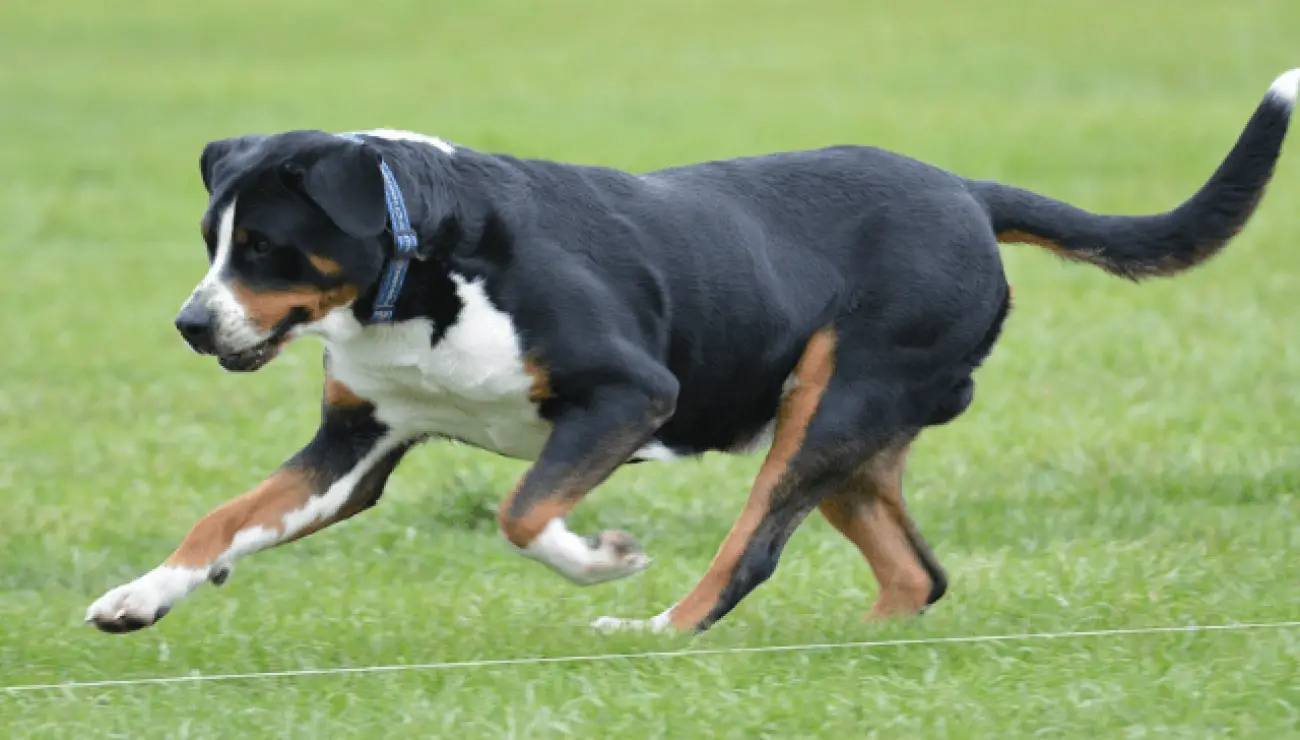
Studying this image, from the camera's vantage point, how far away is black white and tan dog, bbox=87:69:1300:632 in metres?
5.85

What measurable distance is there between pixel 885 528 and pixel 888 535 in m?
0.03

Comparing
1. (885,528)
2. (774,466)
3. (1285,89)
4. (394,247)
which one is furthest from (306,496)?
(1285,89)

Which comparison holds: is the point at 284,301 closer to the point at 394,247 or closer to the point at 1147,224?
the point at 394,247

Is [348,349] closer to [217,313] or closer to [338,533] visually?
[217,313]

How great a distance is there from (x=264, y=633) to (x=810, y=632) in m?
1.69

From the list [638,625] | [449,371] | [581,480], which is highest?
[449,371]

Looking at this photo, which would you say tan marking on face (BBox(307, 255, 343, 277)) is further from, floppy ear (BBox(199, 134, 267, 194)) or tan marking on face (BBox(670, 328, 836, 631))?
tan marking on face (BBox(670, 328, 836, 631))

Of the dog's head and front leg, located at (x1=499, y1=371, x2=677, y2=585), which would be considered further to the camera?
front leg, located at (x1=499, y1=371, x2=677, y2=585)

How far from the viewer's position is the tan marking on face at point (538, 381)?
602 centimetres

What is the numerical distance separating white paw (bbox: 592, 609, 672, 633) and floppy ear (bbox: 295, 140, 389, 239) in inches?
58.1

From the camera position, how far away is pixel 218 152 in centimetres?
614

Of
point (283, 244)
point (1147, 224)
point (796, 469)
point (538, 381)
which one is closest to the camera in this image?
point (283, 244)

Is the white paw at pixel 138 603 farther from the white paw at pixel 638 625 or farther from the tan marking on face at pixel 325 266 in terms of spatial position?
the white paw at pixel 638 625

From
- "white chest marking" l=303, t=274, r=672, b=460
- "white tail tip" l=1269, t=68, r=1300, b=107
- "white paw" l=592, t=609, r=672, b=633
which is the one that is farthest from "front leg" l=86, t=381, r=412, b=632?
"white tail tip" l=1269, t=68, r=1300, b=107
